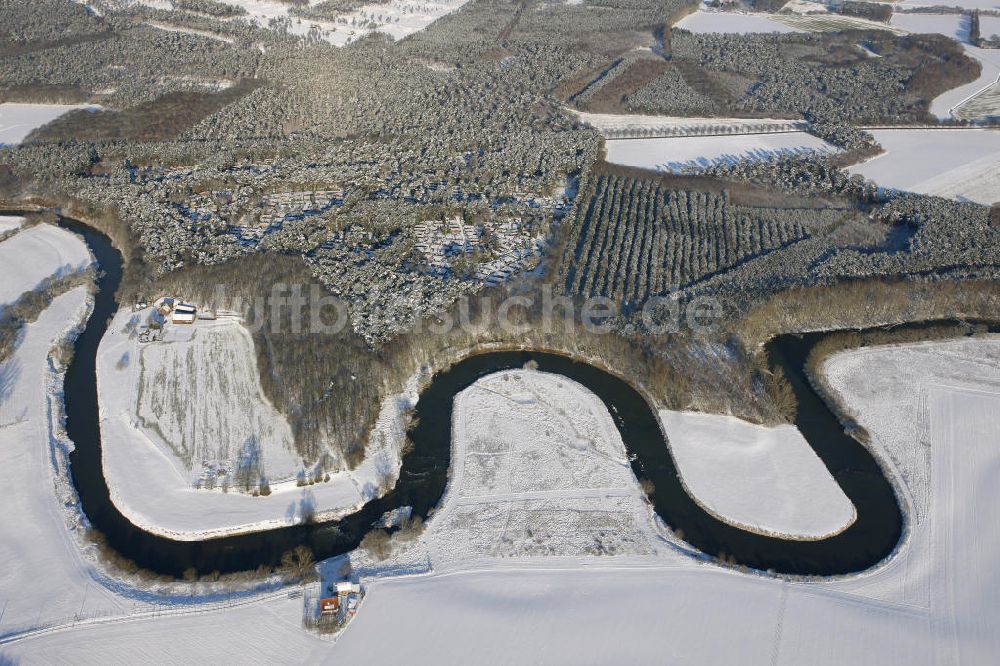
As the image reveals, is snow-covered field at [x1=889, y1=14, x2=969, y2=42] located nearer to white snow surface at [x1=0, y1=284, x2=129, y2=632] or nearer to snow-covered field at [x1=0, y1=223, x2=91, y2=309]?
snow-covered field at [x1=0, y1=223, x2=91, y2=309]

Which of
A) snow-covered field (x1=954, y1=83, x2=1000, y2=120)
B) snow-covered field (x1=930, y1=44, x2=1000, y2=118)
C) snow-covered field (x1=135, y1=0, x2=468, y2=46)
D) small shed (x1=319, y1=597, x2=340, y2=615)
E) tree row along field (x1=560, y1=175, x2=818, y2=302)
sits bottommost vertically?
small shed (x1=319, y1=597, x2=340, y2=615)

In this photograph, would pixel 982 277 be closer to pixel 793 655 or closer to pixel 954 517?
pixel 954 517

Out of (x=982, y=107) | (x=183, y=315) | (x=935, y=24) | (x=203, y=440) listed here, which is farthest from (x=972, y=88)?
(x=203, y=440)

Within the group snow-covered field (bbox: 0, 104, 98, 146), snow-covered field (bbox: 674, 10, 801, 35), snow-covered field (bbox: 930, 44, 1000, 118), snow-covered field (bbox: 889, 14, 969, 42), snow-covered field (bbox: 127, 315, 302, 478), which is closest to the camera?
snow-covered field (bbox: 127, 315, 302, 478)

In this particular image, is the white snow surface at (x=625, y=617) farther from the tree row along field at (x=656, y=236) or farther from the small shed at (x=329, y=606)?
the tree row along field at (x=656, y=236)

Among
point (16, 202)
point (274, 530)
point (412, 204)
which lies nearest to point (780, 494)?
point (274, 530)

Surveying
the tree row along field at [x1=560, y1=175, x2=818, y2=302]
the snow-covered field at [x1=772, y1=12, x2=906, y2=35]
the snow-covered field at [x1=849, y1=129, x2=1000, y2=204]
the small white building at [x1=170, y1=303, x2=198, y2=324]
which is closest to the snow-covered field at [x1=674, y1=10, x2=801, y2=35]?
the snow-covered field at [x1=772, y1=12, x2=906, y2=35]

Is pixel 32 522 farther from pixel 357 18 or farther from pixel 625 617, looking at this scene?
pixel 357 18

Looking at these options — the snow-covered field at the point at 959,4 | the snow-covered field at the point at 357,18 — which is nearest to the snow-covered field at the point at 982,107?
the snow-covered field at the point at 959,4
